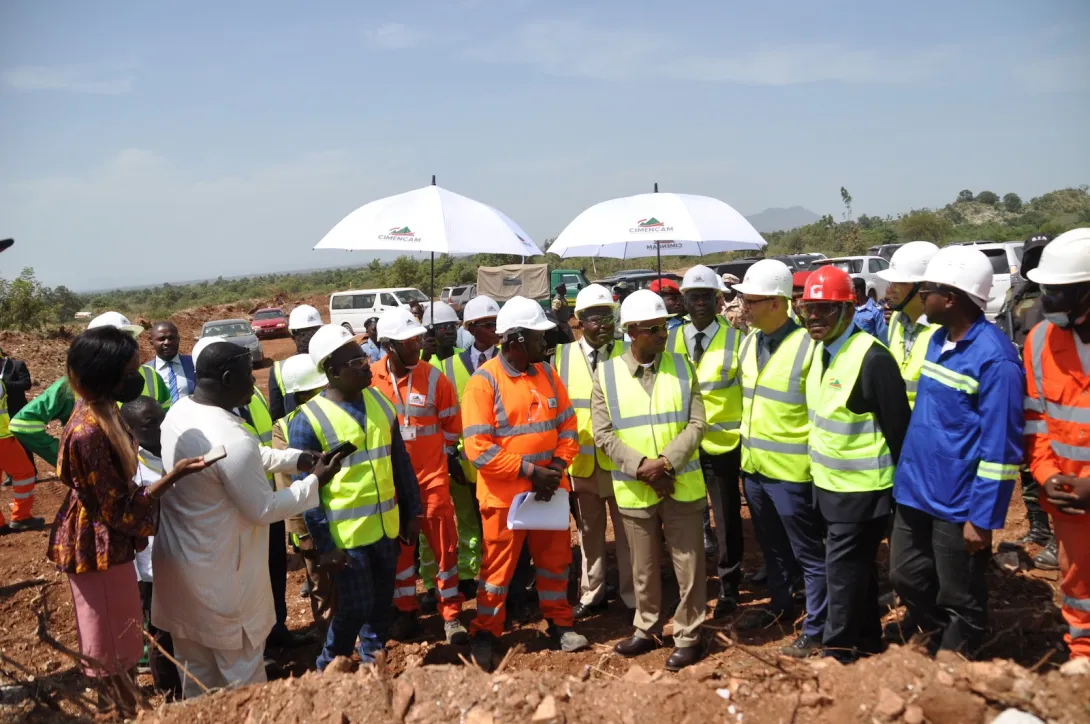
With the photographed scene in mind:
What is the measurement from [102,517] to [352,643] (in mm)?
1409

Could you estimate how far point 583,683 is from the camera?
2.69 meters

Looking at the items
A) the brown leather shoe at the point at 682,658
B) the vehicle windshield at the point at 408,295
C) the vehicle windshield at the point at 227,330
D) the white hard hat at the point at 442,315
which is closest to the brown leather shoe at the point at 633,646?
the brown leather shoe at the point at 682,658

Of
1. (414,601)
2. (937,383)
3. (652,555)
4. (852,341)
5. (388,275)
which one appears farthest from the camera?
(388,275)

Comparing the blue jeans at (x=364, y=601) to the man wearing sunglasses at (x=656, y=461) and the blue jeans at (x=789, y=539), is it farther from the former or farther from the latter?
the blue jeans at (x=789, y=539)

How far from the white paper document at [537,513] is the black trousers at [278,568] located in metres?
1.59

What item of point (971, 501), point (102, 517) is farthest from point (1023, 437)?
point (102, 517)

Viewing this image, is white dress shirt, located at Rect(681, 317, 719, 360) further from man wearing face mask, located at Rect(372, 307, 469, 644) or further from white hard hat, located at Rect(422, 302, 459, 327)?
white hard hat, located at Rect(422, 302, 459, 327)

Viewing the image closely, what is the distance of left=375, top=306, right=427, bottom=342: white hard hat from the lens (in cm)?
447

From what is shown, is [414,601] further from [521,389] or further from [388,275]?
[388,275]

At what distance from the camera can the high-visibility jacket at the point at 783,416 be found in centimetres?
409

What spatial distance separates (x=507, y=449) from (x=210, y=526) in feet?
5.43

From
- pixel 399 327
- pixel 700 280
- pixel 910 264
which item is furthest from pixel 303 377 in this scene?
pixel 910 264

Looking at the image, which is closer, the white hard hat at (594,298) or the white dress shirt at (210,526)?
the white dress shirt at (210,526)

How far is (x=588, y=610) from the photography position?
503cm
